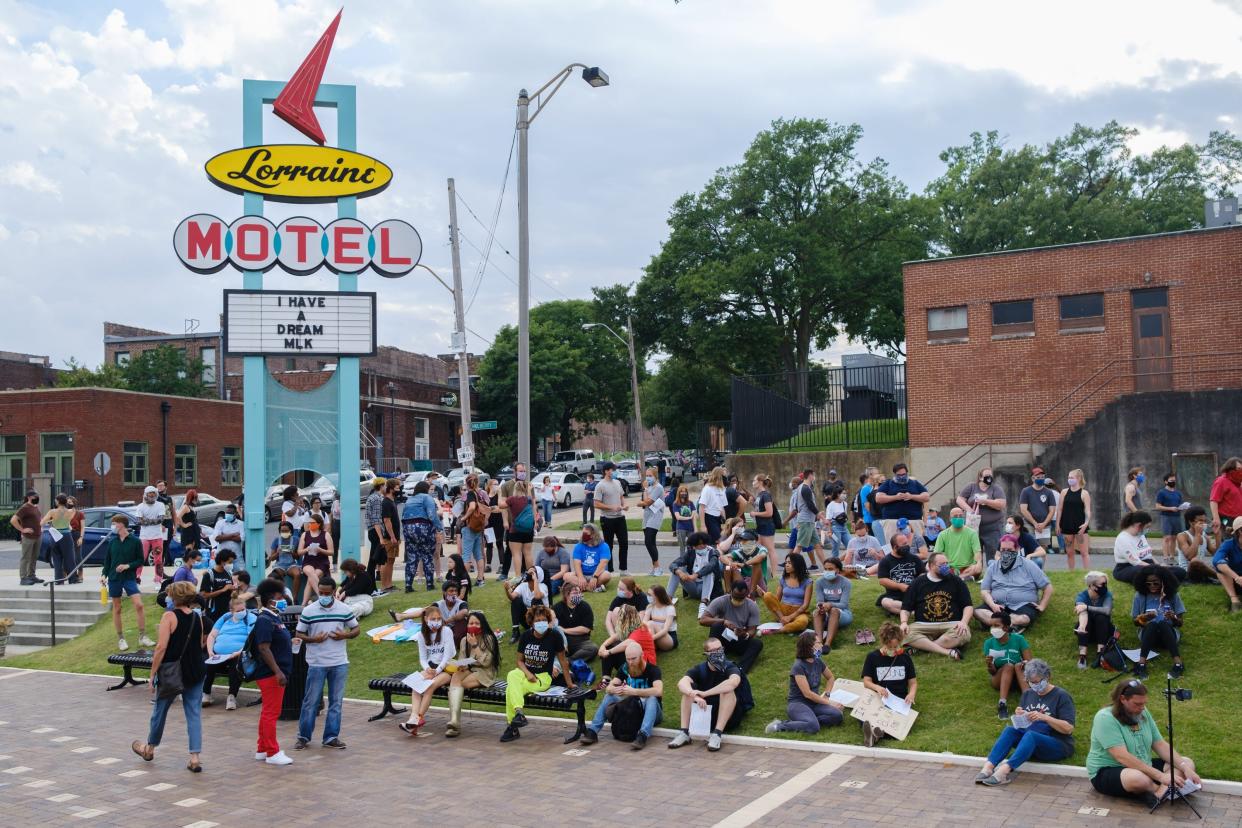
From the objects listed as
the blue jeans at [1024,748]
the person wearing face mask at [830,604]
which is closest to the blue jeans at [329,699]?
the person wearing face mask at [830,604]

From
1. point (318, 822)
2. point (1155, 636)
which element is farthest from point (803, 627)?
point (318, 822)

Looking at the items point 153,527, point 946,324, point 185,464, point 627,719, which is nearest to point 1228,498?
point 627,719

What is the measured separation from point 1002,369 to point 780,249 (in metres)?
21.9

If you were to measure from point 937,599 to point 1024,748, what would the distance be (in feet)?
10.6

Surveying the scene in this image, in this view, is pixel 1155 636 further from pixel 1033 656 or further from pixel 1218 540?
pixel 1218 540

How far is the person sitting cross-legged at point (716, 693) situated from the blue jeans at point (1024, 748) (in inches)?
108

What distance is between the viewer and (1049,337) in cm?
2836

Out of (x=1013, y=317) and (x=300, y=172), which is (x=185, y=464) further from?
(x=1013, y=317)

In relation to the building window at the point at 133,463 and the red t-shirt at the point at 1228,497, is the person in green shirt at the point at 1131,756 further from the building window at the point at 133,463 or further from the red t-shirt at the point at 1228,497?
the building window at the point at 133,463

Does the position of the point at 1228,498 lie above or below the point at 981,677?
above

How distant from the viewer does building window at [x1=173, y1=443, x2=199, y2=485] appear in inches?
1810

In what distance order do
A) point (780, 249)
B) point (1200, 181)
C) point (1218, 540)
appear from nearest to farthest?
point (1218, 540) < point (780, 249) < point (1200, 181)

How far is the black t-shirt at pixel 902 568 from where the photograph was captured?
1344 cm

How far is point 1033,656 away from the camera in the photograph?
38.1ft
